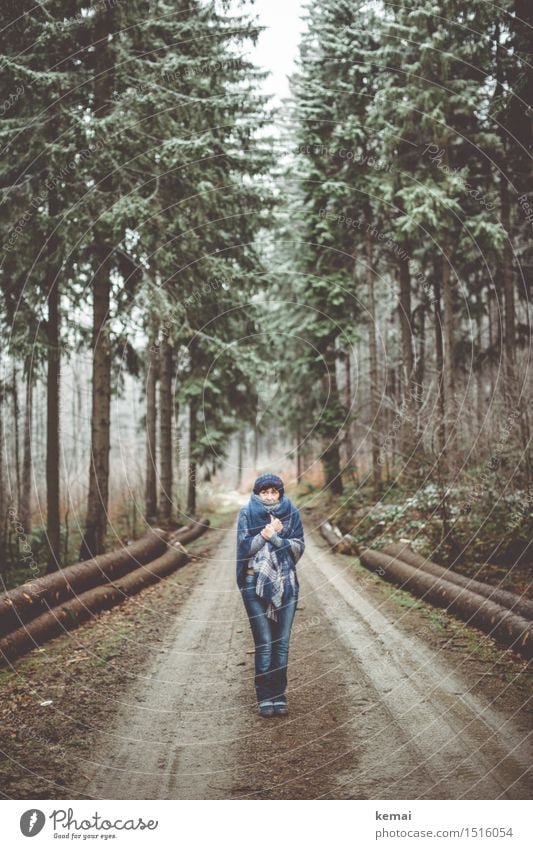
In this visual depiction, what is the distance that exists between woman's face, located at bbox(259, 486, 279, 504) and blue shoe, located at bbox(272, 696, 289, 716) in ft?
5.77

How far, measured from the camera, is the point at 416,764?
4.18 meters

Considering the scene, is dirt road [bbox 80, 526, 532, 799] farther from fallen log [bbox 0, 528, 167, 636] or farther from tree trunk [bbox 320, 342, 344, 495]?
tree trunk [bbox 320, 342, 344, 495]

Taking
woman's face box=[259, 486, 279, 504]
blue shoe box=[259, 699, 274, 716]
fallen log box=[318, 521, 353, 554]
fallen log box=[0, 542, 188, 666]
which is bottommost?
fallen log box=[318, 521, 353, 554]

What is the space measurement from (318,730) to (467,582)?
4776mm

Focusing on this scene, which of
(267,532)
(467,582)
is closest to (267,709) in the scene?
(267,532)

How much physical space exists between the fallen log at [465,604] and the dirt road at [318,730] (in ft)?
2.80

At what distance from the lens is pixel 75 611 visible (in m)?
8.48

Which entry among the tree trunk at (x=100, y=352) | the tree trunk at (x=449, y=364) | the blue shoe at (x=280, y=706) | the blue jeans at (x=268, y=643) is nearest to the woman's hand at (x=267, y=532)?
the blue jeans at (x=268, y=643)

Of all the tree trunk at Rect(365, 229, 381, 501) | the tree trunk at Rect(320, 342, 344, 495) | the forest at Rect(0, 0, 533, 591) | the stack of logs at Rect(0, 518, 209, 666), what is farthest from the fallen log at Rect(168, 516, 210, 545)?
the tree trunk at Rect(320, 342, 344, 495)

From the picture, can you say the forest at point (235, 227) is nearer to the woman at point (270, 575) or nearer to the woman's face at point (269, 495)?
the woman at point (270, 575)

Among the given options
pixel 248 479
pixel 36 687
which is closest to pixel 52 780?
pixel 36 687

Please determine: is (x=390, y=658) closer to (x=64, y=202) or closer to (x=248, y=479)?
(x=64, y=202)

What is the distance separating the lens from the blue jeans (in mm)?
5172

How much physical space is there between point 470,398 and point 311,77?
1340cm
